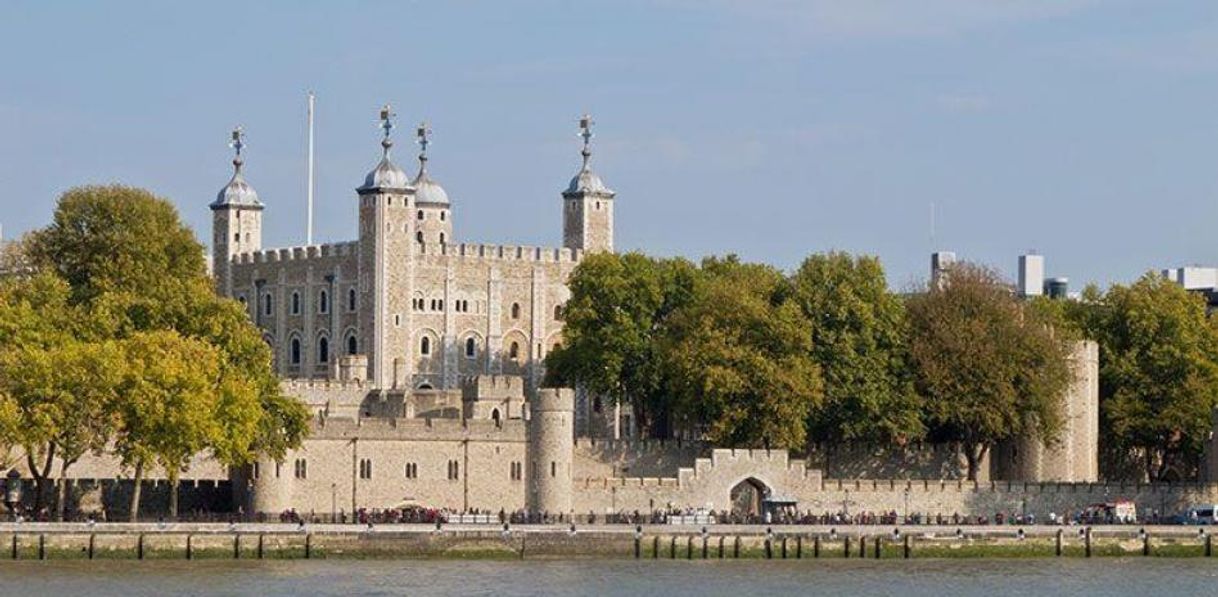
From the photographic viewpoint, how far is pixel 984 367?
354 ft

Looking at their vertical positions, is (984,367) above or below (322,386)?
above

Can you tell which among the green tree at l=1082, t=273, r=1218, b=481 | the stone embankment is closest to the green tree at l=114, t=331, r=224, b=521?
the stone embankment

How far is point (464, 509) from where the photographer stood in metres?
99.2

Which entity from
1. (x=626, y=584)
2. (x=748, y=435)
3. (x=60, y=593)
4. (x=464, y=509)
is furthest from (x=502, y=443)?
(x=60, y=593)

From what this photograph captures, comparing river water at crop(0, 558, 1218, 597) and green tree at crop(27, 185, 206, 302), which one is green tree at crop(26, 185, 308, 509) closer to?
green tree at crop(27, 185, 206, 302)

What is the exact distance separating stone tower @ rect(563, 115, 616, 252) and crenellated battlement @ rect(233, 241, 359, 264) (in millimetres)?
9412

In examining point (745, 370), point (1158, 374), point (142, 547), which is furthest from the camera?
point (1158, 374)

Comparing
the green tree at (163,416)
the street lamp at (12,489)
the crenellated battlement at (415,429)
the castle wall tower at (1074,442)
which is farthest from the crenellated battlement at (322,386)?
the castle wall tower at (1074,442)

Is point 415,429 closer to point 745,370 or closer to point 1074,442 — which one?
point 745,370

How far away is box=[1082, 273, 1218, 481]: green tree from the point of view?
111188 mm

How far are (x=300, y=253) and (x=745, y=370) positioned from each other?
27.7 meters

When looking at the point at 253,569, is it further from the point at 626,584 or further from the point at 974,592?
the point at 974,592

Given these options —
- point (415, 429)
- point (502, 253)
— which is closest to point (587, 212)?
point (502, 253)

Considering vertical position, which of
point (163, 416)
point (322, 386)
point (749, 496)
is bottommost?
point (749, 496)
